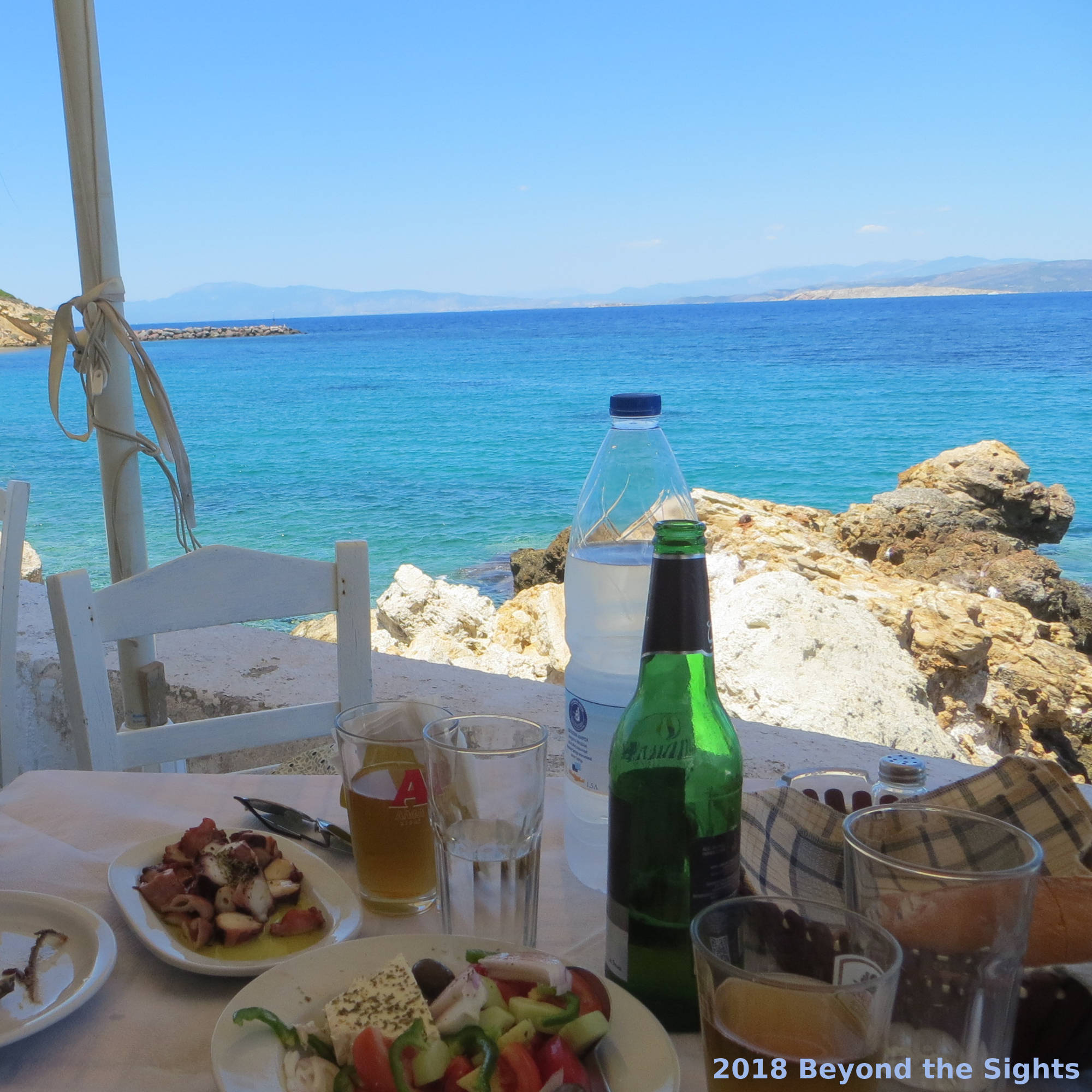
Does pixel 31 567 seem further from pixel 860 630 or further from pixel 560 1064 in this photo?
pixel 560 1064

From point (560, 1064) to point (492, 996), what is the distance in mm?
68

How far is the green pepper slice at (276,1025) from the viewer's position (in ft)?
2.13

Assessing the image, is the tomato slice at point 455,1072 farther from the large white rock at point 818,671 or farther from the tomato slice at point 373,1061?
the large white rock at point 818,671

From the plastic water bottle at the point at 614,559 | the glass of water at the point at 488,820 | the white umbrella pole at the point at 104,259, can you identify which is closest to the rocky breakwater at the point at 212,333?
the white umbrella pole at the point at 104,259

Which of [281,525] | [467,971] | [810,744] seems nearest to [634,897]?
[467,971]

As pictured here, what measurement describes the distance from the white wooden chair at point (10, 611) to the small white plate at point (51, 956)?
112 cm

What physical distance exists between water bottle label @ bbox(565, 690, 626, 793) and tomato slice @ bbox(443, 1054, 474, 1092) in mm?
340

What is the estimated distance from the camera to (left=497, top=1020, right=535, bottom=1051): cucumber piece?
61cm

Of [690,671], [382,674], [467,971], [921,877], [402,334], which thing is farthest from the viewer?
[402,334]

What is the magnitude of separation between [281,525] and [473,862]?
1581cm

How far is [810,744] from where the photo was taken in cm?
212

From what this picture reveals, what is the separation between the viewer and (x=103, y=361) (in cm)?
182

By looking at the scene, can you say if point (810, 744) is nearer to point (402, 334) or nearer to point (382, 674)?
point (382, 674)

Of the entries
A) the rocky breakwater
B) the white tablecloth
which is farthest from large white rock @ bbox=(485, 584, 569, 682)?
the rocky breakwater
